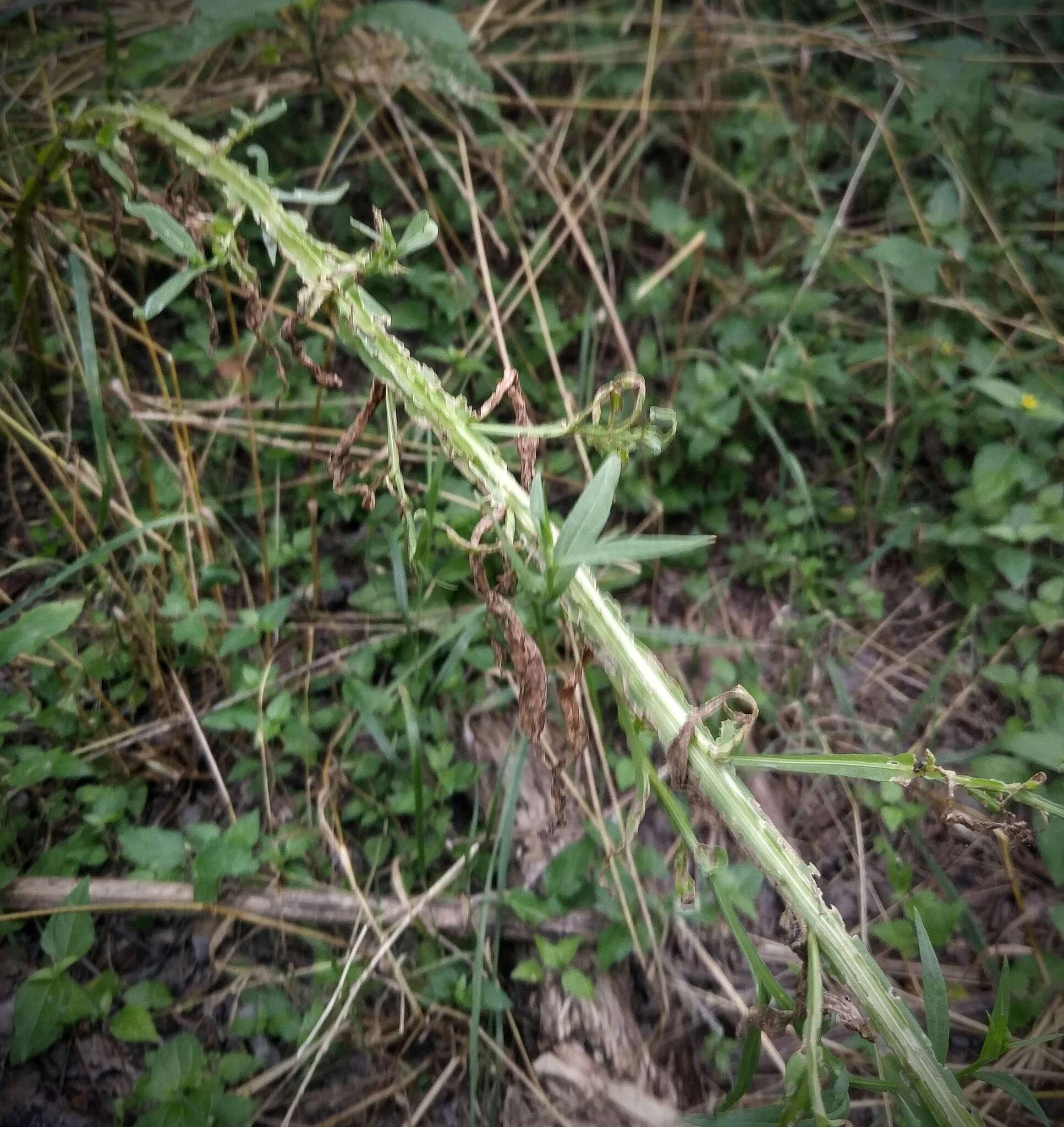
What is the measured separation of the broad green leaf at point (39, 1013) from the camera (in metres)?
1.03

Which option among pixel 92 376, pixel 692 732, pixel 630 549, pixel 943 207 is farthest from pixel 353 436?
pixel 943 207

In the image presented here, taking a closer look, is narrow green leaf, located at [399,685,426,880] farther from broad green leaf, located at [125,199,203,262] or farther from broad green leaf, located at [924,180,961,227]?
broad green leaf, located at [924,180,961,227]

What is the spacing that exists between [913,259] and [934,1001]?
1421mm

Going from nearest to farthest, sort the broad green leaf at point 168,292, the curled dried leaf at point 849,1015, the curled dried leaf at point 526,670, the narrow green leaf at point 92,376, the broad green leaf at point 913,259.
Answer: the curled dried leaf at point 849,1015 → the curled dried leaf at point 526,670 → the broad green leaf at point 168,292 → the narrow green leaf at point 92,376 → the broad green leaf at point 913,259

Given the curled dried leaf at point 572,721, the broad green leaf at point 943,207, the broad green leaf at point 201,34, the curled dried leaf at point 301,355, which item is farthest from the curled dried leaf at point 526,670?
the broad green leaf at point 943,207

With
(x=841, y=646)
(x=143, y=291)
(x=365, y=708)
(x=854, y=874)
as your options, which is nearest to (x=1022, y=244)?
(x=841, y=646)

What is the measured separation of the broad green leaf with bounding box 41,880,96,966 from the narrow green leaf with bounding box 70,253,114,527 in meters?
0.62

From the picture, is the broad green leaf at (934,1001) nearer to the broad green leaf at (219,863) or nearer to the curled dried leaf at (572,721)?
the curled dried leaf at (572,721)

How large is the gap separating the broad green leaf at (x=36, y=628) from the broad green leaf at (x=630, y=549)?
849mm

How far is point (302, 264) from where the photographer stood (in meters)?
1.04

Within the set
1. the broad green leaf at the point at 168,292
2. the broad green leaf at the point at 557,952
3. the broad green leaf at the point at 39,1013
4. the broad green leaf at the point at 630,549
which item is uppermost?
the broad green leaf at the point at 168,292

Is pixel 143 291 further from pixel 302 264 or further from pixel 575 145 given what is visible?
pixel 575 145

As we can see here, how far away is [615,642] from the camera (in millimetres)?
875

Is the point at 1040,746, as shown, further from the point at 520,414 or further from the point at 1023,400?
the point at 520,414
